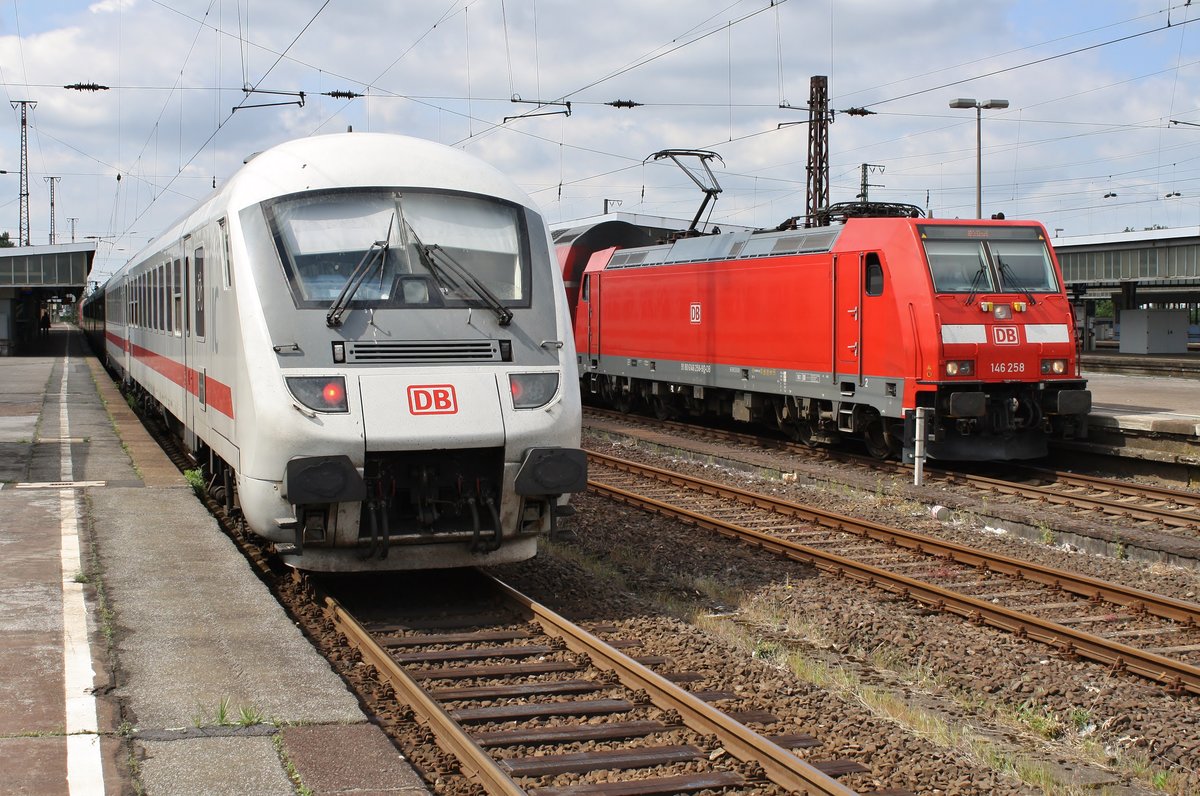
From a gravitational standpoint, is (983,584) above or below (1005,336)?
below

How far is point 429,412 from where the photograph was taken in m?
7.21

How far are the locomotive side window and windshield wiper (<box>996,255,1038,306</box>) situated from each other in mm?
1481

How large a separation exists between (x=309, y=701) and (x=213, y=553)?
3334 millimetres

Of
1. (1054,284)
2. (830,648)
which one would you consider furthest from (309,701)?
(1054,284)

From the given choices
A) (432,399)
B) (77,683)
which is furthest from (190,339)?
(77,683)

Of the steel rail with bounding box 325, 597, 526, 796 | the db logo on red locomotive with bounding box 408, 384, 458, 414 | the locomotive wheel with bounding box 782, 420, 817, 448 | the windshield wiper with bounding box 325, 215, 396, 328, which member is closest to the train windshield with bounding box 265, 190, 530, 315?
the windshield wiper with bounding box 325, 215, 396, 328

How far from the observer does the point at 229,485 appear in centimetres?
970

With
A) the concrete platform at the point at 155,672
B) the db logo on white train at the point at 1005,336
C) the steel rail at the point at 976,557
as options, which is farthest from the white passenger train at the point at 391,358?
the db logo on white train at the point at 1005,336

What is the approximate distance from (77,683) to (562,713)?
2.25 m

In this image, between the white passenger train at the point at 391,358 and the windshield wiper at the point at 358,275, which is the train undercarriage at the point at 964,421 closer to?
the white passenger train at the point at 391,358

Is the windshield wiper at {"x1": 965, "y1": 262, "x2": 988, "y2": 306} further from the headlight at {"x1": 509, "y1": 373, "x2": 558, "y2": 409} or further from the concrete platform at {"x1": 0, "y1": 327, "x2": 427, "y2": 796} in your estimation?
the concrete platform at {"x1": 0, "y1": 327, "x2": 427, "y2": 796}

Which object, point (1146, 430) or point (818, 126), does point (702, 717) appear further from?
point (818, 126)

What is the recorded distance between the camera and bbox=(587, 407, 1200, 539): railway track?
39.1 ft

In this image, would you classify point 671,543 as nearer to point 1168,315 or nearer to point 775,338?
point 775,338
